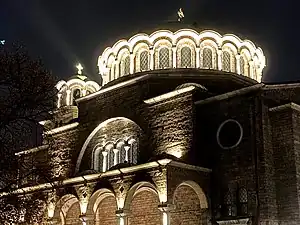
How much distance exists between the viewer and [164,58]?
971 inches

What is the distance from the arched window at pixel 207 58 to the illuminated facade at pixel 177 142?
0.04 metres

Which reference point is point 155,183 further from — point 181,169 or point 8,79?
point 8,79

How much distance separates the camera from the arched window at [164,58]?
24.4 metres

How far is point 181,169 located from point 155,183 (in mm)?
1028

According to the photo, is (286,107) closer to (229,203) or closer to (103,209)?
(229,203)

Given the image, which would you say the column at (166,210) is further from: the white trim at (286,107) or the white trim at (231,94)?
the white trim at (286,107)

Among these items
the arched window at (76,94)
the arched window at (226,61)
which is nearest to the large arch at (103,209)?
the arched window at (76,94)

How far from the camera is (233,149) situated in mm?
19734

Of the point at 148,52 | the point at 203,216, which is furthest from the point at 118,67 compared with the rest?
the point at 203,216

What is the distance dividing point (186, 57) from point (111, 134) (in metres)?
4.75

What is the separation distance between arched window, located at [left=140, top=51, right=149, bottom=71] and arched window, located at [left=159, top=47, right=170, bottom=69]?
0.62 meters

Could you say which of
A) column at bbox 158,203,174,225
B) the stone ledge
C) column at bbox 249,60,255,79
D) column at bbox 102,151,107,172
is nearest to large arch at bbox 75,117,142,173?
column at bbox 102,151,107,172

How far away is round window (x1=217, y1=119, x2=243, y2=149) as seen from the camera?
19.7 metres

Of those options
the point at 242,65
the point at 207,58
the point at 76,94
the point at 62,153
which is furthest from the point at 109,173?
the point at 76,94
